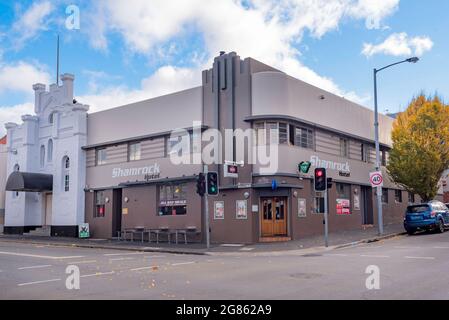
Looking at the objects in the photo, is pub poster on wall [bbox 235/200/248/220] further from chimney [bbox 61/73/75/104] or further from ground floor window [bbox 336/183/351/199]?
chimney [bbox 61/73/75/104]

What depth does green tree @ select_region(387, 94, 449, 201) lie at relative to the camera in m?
30.4

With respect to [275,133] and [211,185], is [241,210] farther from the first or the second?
[275,133]

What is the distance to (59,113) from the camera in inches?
1351

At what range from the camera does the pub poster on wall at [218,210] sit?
990 inches

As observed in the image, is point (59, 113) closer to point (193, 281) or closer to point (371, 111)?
point (371, 111)

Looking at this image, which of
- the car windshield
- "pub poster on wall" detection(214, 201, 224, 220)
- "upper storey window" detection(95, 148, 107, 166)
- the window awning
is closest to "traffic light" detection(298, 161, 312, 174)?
"pub poster on wall" detection(214, 201, 224, 220)

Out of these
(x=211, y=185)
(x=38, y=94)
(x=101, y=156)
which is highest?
(x=38, y=94)

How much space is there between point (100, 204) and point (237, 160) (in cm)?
1172

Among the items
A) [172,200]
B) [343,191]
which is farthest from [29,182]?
[343,191]

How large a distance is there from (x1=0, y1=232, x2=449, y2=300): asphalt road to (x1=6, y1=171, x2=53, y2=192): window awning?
16.6m

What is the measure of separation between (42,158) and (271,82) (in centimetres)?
2014

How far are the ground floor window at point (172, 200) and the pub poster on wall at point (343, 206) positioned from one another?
8.93 metres

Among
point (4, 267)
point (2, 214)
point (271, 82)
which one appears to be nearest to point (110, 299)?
point (4, 267)

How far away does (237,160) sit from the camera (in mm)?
24812
